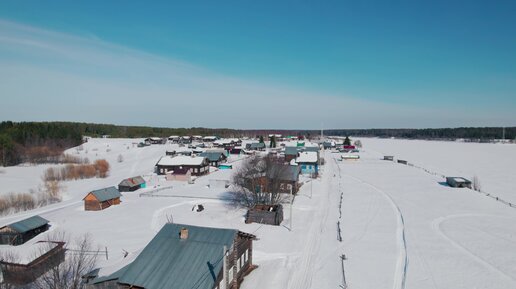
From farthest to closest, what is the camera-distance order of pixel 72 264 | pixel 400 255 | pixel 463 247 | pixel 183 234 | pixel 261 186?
pixel 261 186
pixel 463 247
pixel 400 255
pixel 72 264
pixel 183 234

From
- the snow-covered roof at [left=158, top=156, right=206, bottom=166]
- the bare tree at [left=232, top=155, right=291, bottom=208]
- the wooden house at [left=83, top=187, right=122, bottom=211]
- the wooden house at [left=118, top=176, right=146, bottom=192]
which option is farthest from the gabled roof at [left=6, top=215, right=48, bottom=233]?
the snow-covered roof at [left=158, top=156, right=206, bottom=166]

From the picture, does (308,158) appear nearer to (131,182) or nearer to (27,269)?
(131,182)

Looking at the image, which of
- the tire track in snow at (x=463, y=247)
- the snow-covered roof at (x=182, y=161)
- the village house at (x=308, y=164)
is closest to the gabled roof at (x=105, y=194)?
the snow-covered roof at (x=182, y=161)

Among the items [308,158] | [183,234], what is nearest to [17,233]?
[183,234]

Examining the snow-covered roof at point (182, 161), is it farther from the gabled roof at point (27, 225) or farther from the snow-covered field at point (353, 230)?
the gabled roof at point (27, 225)

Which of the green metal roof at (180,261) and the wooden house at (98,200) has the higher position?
the green metal roof at (180,261)

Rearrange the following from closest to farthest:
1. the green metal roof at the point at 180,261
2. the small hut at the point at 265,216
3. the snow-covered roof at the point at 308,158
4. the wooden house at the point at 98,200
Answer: the green metal roof at the point at 180,261, the small hut at the point at 265,216, the wooden house at the point at 98,200, the snow-covered roof at the point at 308,158

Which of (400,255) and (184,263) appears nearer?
(184,263)

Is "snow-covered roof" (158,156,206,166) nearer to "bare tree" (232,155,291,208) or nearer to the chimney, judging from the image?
"bare tree" (232,155,291,208)
